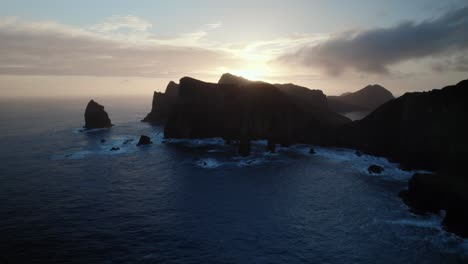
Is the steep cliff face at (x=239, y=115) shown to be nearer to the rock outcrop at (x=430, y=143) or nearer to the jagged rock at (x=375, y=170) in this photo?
the rock outcrop at (x=430, y=143)

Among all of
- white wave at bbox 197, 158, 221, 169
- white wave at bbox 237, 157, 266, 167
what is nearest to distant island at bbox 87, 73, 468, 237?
white wave at bbox 237, 157, 266, 167

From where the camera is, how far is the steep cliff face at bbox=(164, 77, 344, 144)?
422ft

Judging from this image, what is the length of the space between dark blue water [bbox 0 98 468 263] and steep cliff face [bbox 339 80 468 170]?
7682 millimetres

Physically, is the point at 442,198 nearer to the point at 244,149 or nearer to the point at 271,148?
the point at 271,148

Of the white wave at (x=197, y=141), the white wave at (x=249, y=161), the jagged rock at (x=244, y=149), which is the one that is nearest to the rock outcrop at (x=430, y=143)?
the white wave at (x=249, y=161)

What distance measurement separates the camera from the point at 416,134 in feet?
290

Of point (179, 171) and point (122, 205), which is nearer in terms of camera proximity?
point (122, 205)

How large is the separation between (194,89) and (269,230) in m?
106

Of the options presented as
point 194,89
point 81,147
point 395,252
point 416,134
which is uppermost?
point 194,89

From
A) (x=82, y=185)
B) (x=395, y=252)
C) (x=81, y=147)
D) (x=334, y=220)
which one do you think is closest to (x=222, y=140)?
(x=81, y=147)

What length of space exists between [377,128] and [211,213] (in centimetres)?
7740

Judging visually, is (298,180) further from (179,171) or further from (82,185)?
(82,185)

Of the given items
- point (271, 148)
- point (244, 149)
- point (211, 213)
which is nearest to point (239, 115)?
point (271, 148)

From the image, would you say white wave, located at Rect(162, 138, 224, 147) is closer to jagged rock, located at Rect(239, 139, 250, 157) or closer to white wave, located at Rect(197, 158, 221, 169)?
jagged rock, located at Rect(239, 139, 250, 157)
